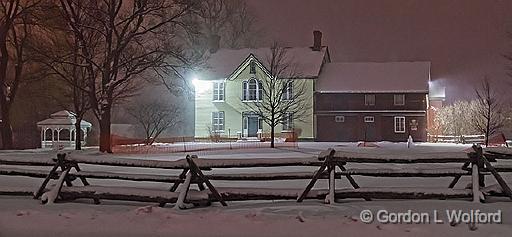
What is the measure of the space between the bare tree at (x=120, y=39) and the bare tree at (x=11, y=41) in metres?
4.80

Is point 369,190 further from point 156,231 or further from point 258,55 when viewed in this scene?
point 258,55

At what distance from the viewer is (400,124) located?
205 ft

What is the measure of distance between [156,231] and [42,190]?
430 centimetres

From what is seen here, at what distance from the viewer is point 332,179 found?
12.4m

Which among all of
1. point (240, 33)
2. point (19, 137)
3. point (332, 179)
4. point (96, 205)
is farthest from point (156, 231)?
point (240, 33)

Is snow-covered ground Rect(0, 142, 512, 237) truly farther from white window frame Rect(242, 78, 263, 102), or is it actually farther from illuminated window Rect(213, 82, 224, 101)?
illuminated window Rect(213, 82, 224, 101)

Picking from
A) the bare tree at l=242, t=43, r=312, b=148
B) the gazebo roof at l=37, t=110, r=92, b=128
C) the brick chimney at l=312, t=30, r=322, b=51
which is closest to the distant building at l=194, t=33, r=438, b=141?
the bare tree at l=242, t=43, r=312, b=148

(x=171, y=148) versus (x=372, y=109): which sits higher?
(x=372, y=109)

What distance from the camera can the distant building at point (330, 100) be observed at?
6228 centimetres

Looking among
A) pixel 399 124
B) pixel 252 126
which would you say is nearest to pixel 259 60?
pixel 252 126

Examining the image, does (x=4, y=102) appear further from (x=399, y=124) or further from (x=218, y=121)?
(x=399, y=124)

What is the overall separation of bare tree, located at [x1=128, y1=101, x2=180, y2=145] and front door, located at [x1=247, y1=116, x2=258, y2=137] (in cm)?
804

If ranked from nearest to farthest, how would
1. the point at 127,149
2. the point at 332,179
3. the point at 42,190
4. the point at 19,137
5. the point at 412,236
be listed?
the point at 412,236 < the point at 332,179 < the point at 42,190 < the point at 127,149 < the point at 19,137

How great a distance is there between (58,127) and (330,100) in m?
28.5
